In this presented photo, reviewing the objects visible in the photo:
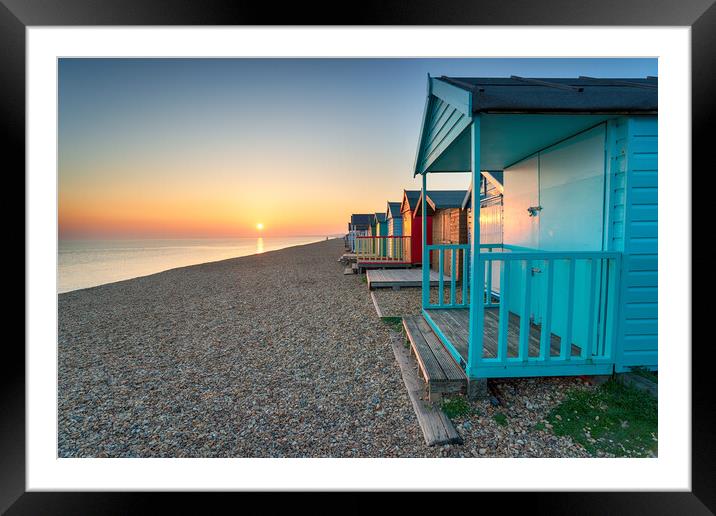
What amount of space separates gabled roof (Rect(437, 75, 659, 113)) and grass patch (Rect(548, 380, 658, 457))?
8.33 ft

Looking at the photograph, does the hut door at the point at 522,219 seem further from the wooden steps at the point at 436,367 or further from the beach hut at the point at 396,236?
the beach hut at the point at 396,236

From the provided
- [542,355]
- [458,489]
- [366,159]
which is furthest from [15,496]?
[366,159]

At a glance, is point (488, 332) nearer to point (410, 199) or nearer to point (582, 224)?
point (582, 224)

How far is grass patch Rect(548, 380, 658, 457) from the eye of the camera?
219 centimetres

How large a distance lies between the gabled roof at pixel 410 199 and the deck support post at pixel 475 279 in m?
11.9

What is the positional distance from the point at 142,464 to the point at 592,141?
445 centimetres

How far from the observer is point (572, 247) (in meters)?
3.36

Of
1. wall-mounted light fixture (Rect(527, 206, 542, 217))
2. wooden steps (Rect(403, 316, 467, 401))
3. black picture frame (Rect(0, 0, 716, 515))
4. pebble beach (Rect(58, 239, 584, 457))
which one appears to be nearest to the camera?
black picture frame (Rect(0, 0, 716, 515))

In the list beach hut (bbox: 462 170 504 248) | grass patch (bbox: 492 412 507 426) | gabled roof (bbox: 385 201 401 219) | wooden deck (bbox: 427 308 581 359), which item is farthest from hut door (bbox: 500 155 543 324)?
gabled roof (bbox: 385 201 401 219)

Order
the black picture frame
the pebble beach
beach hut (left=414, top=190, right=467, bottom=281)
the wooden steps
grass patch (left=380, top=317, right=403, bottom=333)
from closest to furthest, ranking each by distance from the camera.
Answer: the black picture frame → the pebble beach → the wooden steps → grass patch (left=380, top=317, right=403, bottom=333) → beach hut (left=414, top=190, right=467, bottom=281)

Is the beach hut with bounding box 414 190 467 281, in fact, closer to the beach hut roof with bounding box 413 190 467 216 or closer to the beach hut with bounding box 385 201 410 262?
the beach hut roof with bounding box 413 190 467 216

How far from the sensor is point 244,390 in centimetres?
328
